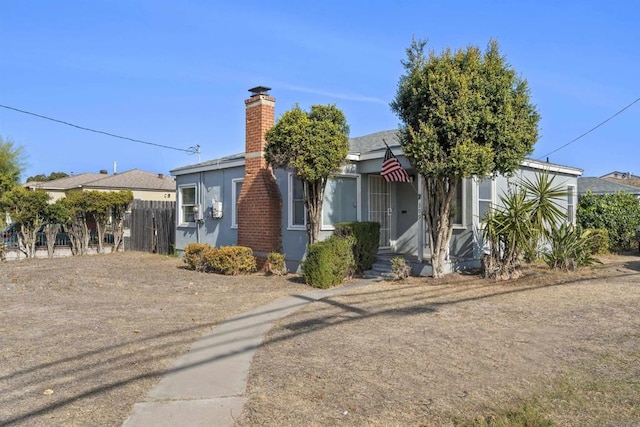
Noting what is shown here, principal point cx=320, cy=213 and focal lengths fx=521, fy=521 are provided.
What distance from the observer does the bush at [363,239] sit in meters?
12.2

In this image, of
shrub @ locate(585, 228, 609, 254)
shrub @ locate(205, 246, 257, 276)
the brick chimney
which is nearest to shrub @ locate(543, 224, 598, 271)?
shrub @ locate(585, 228, 609, 254)

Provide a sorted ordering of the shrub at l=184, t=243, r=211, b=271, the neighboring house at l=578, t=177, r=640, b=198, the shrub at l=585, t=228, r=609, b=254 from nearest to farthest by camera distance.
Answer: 1. the shrub at l=184, t=243, r=211, b=271
2. the shrub at l=585, t=228, r=609, b=254
3. the neighboring house at l=578, t=177, r=640, b=198

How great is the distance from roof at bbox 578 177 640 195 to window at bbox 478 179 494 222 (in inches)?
528

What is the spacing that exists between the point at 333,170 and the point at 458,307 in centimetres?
473

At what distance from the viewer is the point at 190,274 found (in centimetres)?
1372

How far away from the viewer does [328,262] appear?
11180 mm

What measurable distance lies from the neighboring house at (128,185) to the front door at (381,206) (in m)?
20.5

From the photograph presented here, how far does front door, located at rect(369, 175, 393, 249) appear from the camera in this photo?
14.1 meters

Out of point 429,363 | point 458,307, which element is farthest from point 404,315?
point 429,363

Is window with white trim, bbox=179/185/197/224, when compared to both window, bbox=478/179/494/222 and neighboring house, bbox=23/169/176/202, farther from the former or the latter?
neighboring house, bbox=23/169/176/202

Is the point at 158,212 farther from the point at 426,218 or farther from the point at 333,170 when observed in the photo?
the point at 426,218

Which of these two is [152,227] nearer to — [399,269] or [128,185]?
[399,269]

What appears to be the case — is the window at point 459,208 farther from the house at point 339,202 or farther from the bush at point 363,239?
the bush at point 363,239

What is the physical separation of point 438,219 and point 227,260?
553cm
